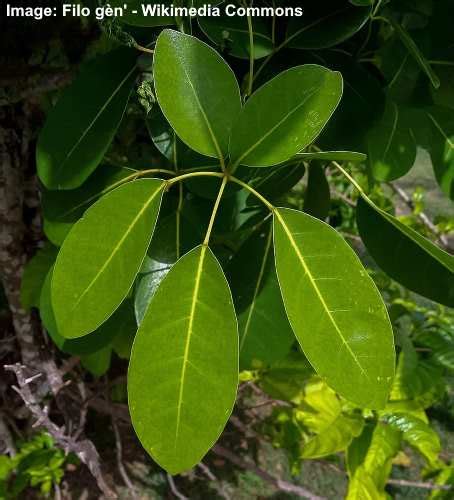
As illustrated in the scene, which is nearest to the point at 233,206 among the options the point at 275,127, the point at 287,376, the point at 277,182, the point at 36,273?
the point at 277,182

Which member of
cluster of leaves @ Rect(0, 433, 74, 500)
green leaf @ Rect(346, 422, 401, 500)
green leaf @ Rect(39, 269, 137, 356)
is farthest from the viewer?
cluster of leaves @ Rect(0, 433, 74, 500)

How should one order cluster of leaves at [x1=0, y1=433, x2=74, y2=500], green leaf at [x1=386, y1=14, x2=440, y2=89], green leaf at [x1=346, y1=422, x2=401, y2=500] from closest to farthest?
1. green leaf at [x1=386, y1=14, x2=440, y2=89]
2. green leaf at [x1=346, y1=422, x2=401, y2=500]
3. cluster of leaves at [x1=0, y1=433, x2=74, y2=500]

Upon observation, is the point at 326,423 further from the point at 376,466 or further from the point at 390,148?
the point at 390,148

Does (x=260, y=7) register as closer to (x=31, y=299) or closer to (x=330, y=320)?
(x=330, y=320)

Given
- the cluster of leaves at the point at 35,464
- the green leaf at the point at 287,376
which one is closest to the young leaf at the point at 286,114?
the green leaf at the point at 287,376

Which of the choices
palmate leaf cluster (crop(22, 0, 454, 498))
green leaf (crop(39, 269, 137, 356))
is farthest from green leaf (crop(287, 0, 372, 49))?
green leaf (crop(39, 269, 137, 356))

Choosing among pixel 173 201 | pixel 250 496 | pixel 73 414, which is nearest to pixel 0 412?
pixel 73 414

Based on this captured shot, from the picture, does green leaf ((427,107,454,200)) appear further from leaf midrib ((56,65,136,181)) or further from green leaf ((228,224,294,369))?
leaf midrib ((56,65,136,181))

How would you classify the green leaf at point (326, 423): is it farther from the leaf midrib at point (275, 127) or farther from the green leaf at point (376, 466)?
the leaf midrib at point (275, 127)
